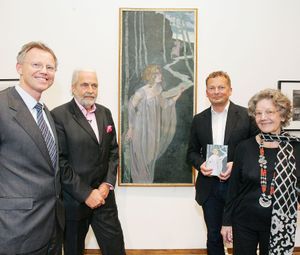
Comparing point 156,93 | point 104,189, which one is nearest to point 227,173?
point 104,189

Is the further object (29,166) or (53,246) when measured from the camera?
(53,246)

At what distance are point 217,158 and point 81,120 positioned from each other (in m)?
1.11

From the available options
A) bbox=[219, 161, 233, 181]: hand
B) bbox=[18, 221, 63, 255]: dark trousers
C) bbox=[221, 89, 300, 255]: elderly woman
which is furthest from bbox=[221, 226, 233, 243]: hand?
bbox=[18, 221, 63, 255]: dark trousers

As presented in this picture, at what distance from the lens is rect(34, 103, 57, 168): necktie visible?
187cm

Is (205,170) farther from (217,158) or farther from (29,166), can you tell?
(29,166)

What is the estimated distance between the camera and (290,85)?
3.53 m

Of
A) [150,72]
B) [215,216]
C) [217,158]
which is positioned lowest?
[215,216]

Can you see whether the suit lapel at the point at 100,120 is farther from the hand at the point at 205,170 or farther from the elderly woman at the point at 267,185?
the elderly woman at the point at 267,185

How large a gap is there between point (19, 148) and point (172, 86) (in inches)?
82.8

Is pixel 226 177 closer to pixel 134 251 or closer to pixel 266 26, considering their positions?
pixel 134 251

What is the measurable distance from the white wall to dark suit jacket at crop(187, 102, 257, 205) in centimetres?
80

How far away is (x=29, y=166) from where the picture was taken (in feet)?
5.74

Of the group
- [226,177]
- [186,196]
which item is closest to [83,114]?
[226,177]

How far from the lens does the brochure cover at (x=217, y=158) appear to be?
2568mm
